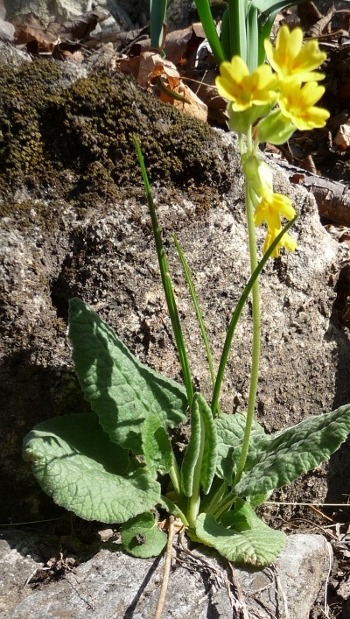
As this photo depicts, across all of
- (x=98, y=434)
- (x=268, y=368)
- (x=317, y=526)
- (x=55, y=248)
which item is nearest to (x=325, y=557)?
(x=317, y=526)

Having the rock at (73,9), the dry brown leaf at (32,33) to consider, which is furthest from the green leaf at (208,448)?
the rock at (73,9)

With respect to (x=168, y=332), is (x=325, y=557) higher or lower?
lower

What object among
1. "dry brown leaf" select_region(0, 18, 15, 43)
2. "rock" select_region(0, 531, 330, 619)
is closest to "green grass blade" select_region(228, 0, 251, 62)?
"rock" select_region(0, 531, 330, 619)

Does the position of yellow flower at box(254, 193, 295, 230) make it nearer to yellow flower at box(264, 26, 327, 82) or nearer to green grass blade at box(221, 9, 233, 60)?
yellow flower at box(264, 26, 327, 82)

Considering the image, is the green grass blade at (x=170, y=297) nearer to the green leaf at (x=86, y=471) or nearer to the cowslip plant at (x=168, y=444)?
the cowslip plant at (x=168, y=444)

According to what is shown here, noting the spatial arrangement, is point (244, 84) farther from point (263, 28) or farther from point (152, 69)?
point (152, 69)

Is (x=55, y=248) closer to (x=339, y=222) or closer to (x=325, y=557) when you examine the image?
(x=325, y=557)

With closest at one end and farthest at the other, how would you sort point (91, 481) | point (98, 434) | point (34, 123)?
point (91, 481) → point (98, 434) → point (34, 123)
